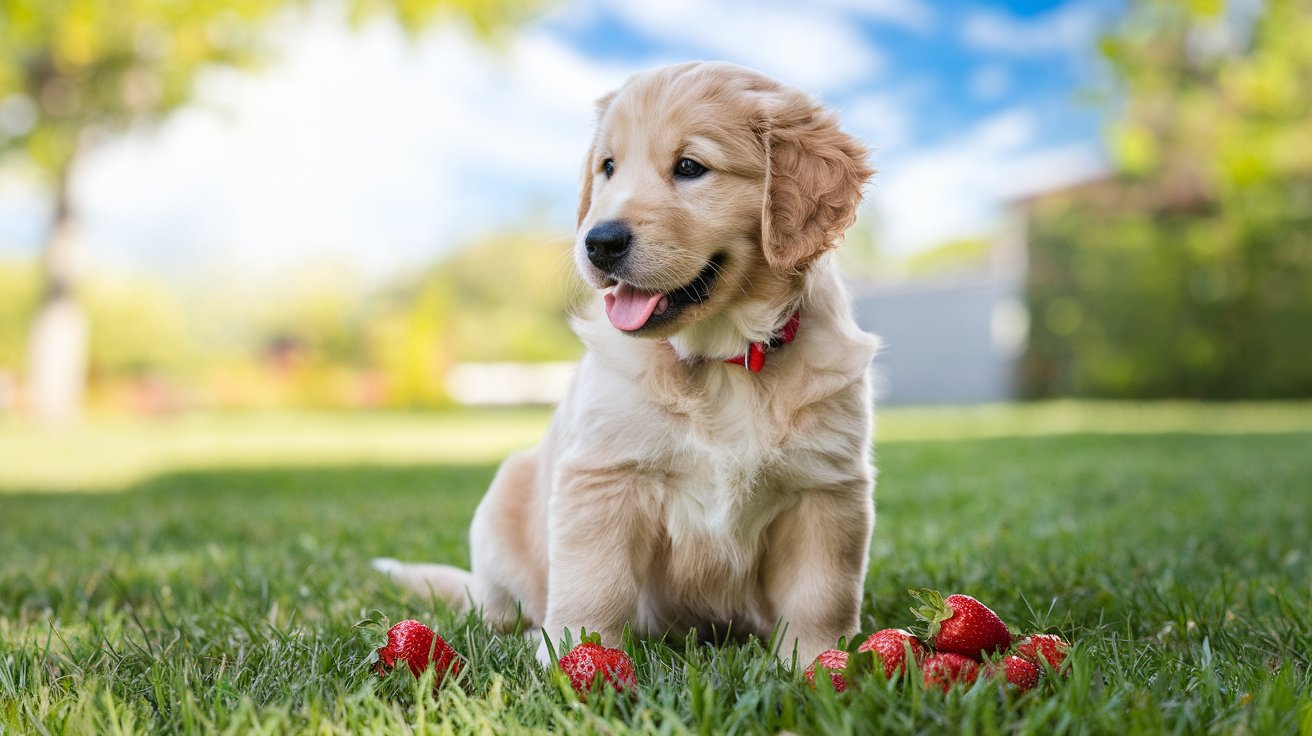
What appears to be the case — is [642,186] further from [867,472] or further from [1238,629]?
[1238,629]

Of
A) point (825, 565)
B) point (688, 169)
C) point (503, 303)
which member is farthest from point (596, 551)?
point (503, 303)

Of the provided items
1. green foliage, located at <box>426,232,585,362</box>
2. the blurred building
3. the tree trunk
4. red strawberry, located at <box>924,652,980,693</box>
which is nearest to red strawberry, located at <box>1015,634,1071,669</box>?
red strawberry, located at <box>924,652,980,693</box>

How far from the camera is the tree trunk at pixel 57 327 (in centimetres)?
1475

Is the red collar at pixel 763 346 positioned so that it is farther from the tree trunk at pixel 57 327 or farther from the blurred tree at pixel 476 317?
the tree trunk at pixel 57 327

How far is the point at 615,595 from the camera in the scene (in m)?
2.05

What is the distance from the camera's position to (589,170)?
2527mm

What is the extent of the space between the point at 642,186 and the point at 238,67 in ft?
46.5

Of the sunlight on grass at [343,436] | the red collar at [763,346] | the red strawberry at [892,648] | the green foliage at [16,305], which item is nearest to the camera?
the red strawberry at [892,648]

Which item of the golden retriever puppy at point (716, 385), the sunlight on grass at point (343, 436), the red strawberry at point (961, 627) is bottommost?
Answer: the sunlight on grass at point (343, 436)

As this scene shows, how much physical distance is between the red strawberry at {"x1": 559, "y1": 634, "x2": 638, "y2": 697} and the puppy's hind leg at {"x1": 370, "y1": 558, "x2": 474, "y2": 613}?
95cm

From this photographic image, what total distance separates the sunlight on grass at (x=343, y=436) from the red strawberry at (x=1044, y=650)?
256 inches

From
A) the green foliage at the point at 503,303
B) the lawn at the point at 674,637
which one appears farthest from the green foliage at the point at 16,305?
the lawn at the point at 674,637

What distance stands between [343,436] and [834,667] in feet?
39.6

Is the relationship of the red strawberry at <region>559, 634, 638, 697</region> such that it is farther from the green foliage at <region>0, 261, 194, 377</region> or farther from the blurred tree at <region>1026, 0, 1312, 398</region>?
the green foliage at <region>0, 261, 194, 377</region>
